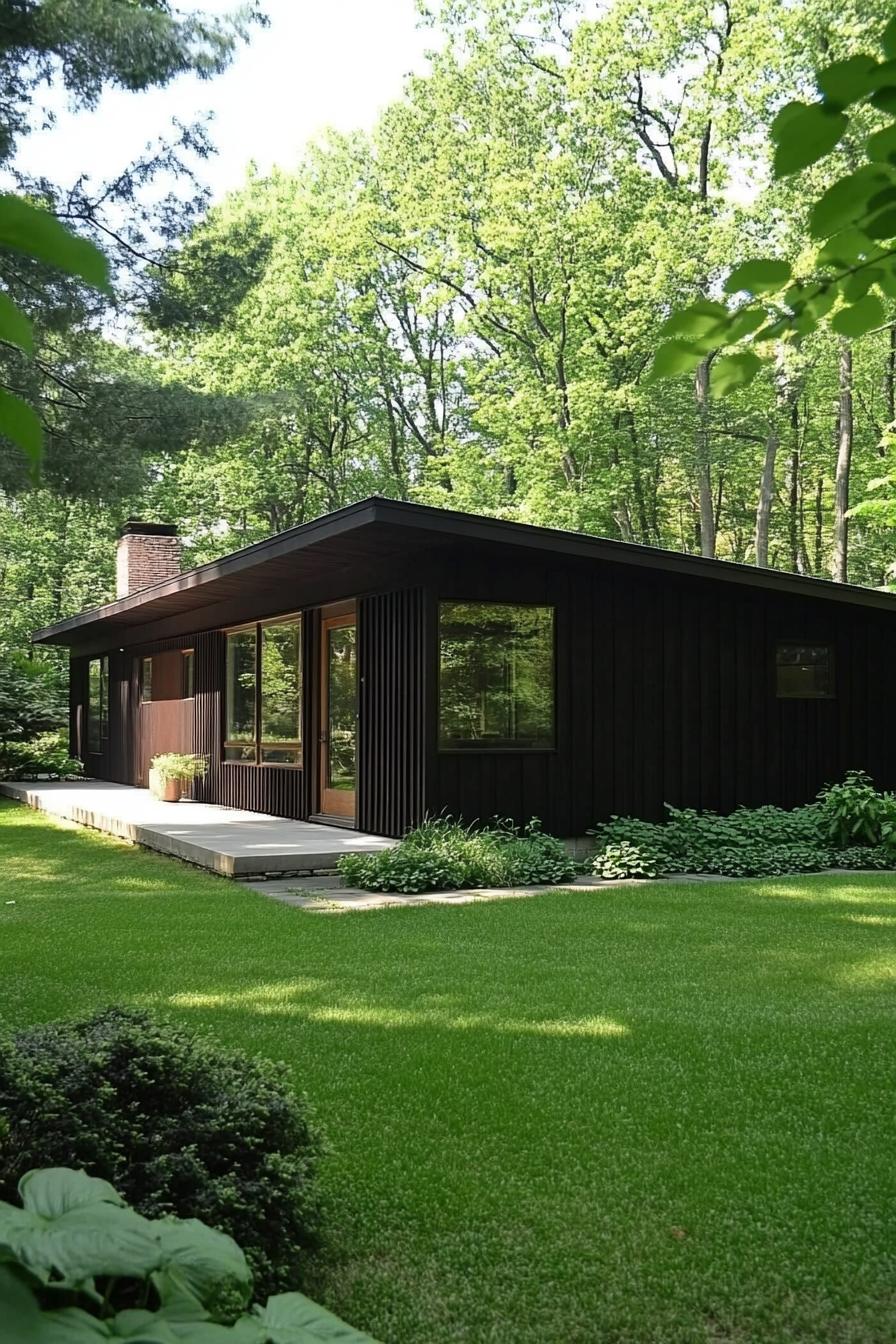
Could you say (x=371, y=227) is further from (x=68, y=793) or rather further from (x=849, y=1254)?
(x=849, y=1254)

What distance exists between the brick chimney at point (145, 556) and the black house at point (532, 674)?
18.2ft

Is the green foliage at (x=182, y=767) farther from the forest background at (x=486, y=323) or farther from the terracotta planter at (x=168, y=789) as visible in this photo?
the forest background at (x=486, y=323)

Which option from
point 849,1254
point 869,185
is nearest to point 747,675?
point 849,1254

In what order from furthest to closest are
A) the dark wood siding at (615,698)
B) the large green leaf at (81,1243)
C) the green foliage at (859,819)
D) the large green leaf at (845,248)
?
the green foliage at (859,819), the dark wood siding at (615,698), the large green leaf at (845,248), the large green leaf at (81,1243)

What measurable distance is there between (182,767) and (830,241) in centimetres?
1406

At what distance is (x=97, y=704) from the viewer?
21859 mm

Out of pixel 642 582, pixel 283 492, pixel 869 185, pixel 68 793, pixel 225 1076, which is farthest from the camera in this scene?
pixel 283 492

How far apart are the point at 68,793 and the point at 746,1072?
46.4 ft

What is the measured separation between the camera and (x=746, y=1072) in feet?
14.1

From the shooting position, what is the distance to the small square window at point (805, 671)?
1199 cm

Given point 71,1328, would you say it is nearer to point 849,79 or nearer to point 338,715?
point 849,79

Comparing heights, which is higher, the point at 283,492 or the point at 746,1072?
the point at 283,492

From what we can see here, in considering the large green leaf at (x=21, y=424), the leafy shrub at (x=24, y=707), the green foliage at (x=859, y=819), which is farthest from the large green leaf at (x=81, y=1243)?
the leafy shrub at (x=24, y=707)

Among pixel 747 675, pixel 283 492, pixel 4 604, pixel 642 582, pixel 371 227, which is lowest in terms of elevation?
pixel 747 675
